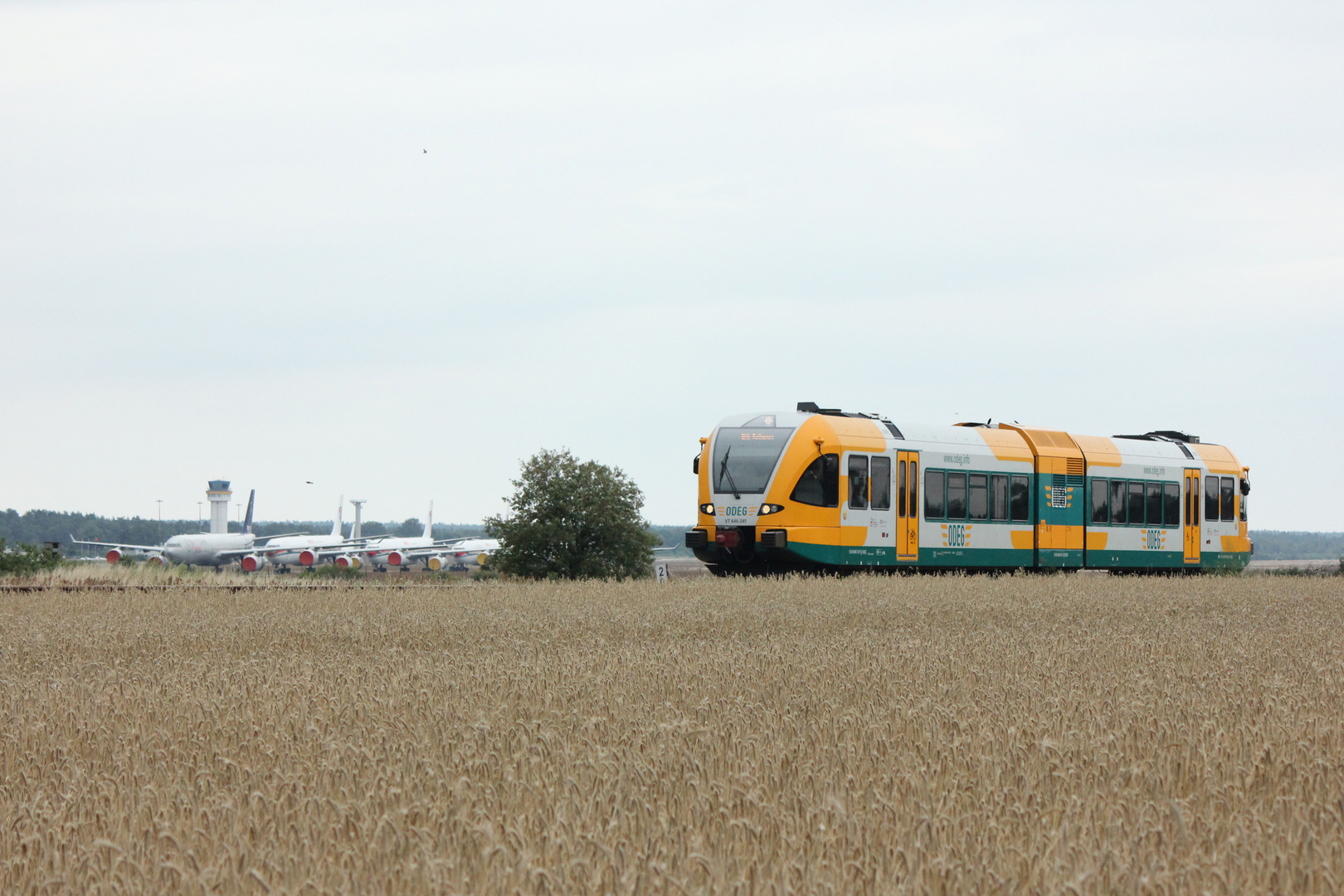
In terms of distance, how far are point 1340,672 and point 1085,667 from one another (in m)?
1.62

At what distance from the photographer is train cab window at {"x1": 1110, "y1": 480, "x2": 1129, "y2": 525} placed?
28.8 metres

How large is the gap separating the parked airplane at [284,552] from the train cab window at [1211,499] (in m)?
60.9

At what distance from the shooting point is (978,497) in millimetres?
26125

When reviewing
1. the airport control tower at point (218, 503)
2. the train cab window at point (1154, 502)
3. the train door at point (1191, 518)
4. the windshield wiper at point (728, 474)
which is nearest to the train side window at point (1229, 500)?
the train door at point (1191, 518)

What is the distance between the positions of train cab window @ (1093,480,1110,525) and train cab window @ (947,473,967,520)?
4405 mm

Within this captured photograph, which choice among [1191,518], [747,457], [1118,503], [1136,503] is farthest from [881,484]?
[1191,518]

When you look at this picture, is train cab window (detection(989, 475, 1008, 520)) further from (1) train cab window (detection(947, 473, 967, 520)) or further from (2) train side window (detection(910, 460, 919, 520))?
(2) train side window (detection(910, 460, 919, 520))

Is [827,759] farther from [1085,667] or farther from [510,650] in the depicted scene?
[510,650]

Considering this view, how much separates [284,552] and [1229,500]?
69.0m

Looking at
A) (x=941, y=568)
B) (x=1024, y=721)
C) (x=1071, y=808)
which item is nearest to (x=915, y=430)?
(x=941, y=568)

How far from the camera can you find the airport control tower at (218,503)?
110 m

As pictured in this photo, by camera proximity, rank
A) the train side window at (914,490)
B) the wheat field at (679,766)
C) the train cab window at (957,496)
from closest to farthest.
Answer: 1. the wheat field at (679,766)
2. the train side window at (914,490)
3. the train cab window at (957,496)

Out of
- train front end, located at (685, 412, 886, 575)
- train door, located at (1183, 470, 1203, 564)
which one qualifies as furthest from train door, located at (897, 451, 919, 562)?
train door, located at (1183, 470, 1203, 564)

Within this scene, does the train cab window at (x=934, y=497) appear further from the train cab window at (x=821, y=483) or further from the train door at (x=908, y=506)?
the train cab window at (x=821, y=483)
